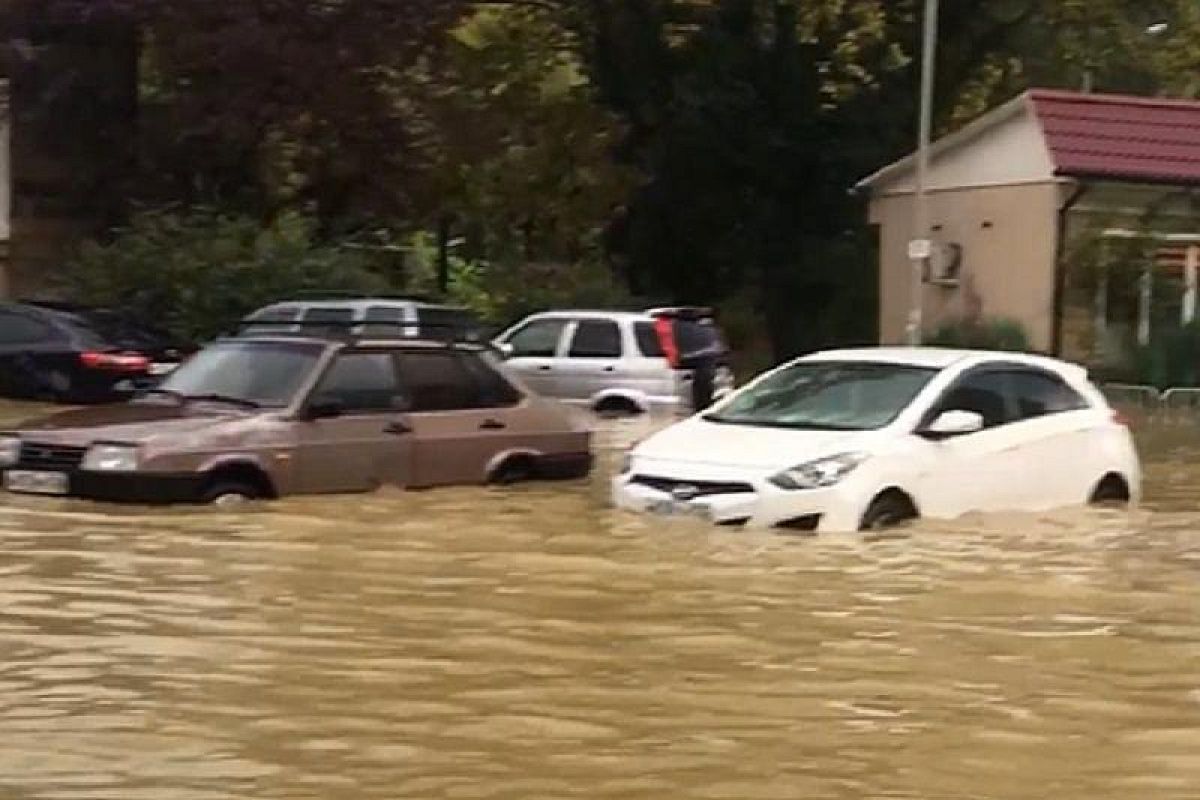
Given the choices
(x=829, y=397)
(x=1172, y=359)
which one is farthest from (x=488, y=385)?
(x=1172, y=359)

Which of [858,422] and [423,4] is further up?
[423,4]

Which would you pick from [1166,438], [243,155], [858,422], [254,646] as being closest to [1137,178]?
[1166,438]

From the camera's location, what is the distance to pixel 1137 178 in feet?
113

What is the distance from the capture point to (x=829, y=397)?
1662cm

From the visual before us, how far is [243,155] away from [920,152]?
33.7 feet

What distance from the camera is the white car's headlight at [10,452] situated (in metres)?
16.0

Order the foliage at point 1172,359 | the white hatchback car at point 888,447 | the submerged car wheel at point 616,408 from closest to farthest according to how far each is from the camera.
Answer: the white hatchback car at point 888,447
the submerged car wheel at point 616,408
the foliage at point 1172,359

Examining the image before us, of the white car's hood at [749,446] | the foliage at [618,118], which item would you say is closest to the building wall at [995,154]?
the foliage at [618,118]

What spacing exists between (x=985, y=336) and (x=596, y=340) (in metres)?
8.71

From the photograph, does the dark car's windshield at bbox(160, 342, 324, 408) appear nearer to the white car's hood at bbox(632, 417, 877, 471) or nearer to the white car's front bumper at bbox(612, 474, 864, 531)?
the white car's hood at bbox(632, 417, 877, 471)

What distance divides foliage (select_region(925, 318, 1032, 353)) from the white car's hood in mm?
18526

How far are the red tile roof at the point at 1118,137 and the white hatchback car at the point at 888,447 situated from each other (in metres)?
17.3

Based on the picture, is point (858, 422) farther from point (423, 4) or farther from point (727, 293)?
point (727, 293)

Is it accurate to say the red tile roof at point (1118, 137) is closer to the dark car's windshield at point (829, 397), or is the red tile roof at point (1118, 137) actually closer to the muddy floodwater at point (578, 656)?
the dark car's windshield at point (829, 397)
